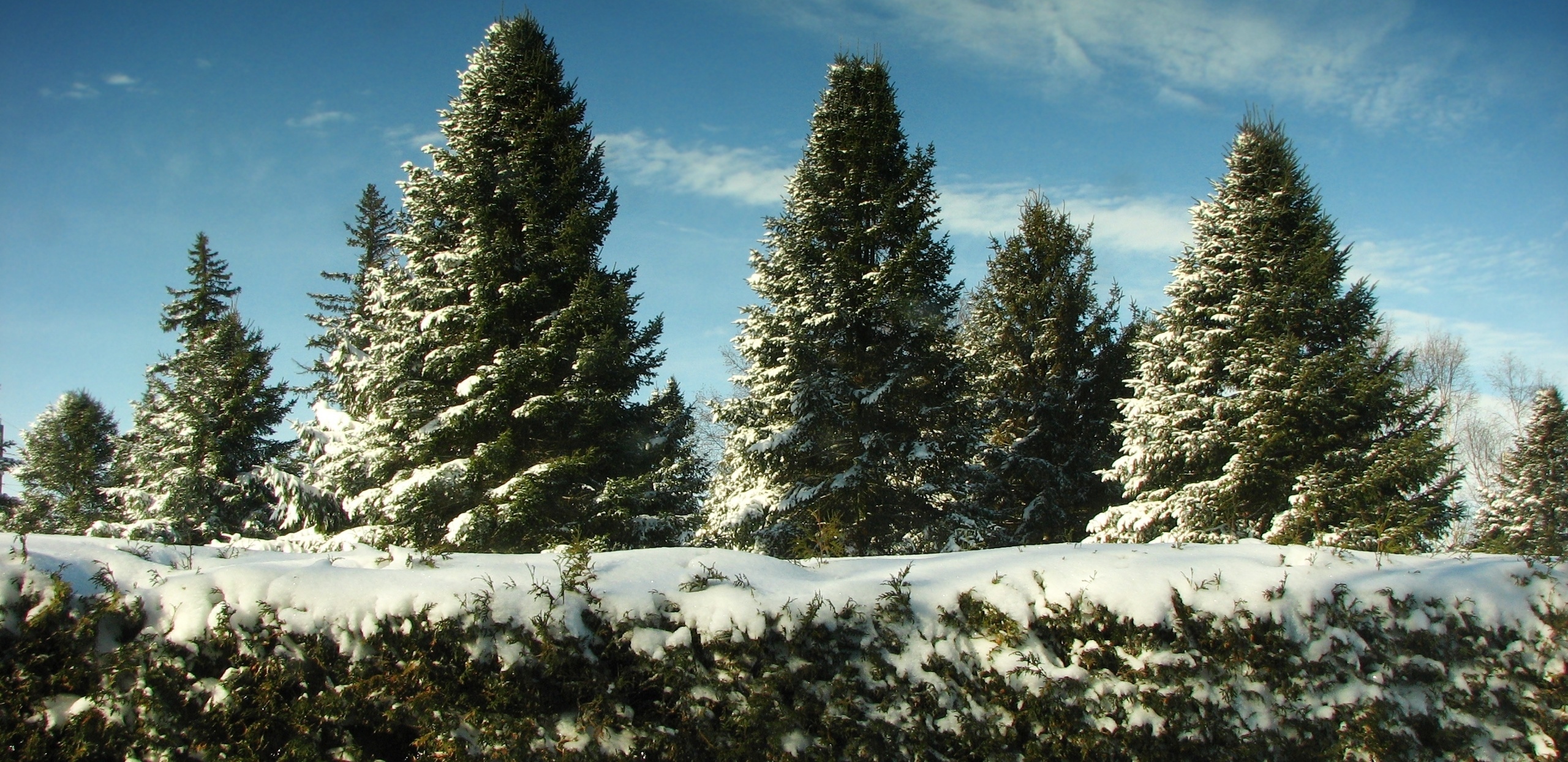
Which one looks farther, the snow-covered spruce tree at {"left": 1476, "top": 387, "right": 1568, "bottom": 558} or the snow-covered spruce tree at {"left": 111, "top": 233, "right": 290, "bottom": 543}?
the snow-covered spruce tree at {"left": 1476, "top": 387, "right": 1568, "bottom": 558}

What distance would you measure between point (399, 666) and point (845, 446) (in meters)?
10.5

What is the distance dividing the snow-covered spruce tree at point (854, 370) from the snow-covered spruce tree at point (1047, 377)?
12.0 ft

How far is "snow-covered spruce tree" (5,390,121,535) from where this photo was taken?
29.8 metres

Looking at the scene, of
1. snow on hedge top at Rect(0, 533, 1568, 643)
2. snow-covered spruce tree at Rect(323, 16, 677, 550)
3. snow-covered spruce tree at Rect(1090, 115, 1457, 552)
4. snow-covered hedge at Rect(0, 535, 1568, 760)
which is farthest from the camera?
snow-covered spruce tree at Rect(1090, 115, 1457, 552)

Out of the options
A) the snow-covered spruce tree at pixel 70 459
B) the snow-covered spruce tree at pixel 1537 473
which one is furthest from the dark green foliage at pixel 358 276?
the snow-covered spruce tree at pixel 1537 473

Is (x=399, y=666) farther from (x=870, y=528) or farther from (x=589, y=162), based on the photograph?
(x=589, y=162)

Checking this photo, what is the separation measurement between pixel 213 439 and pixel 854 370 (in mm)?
16967

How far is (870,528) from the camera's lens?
43.7 ft

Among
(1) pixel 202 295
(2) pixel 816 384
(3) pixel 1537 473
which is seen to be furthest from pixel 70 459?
(3) pixel 1537 473

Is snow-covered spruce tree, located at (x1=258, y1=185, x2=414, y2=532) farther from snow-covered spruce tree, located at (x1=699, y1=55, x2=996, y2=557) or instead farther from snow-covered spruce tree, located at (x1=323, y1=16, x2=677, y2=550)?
snow-covered spruce tree, located at (x1=699, y1=55, x2=996, y2=557)

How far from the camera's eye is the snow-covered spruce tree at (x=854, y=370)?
517 inches

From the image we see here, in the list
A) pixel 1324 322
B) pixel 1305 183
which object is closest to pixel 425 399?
pixel 1324 322

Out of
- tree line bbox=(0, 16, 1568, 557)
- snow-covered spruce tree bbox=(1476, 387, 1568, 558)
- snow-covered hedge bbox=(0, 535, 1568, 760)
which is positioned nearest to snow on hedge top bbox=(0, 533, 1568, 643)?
snow-covered hedge bbox=(0, 535, 1568, 760)

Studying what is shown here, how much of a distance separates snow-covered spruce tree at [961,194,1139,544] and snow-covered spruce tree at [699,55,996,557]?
12.0ft
